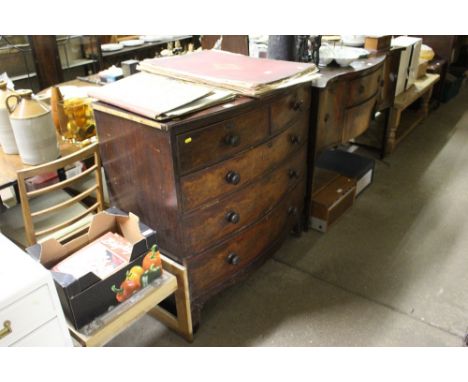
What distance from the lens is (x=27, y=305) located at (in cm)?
105

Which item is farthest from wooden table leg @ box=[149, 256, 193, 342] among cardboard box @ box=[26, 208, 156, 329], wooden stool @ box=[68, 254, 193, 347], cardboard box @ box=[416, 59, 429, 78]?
cardboard box @ box=[416, 59, 429, 78]

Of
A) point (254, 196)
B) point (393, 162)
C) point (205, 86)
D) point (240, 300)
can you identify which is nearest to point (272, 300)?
point (240, 300)

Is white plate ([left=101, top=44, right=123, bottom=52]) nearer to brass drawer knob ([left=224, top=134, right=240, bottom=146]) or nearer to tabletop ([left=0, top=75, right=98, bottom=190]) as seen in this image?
tabletop ([left=0, top=75, right=98, bottom=190])

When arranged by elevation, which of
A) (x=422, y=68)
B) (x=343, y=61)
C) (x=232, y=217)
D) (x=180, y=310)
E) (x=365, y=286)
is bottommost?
(x=365, y=286)

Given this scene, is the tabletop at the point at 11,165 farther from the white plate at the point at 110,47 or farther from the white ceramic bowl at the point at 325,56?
the white plate at the point at 110,47

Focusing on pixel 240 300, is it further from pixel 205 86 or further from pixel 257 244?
pixel 205 86

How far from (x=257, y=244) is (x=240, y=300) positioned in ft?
0.90

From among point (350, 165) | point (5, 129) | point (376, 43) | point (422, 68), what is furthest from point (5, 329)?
point (422, 68)

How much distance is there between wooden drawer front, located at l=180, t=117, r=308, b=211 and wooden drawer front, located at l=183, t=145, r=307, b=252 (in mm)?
42

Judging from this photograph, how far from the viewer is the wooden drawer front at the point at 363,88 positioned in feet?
6.98

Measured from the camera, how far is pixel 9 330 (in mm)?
1026

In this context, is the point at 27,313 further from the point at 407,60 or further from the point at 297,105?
the point at 407,60

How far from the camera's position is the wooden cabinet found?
1.02m

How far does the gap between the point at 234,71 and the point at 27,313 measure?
3.44 ft
